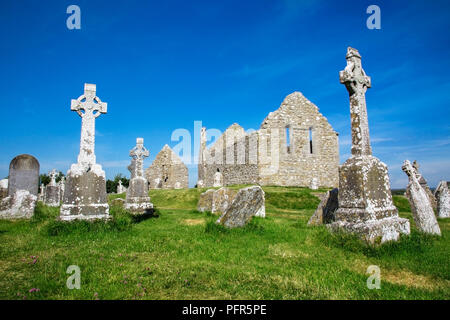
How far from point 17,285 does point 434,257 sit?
221 inches

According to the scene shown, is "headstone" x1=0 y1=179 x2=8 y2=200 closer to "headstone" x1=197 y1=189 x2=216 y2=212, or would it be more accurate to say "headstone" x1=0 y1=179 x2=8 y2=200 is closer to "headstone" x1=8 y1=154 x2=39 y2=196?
"headstone" x1=8 y1=154 x2=39 y2=196

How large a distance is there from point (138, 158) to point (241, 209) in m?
6.64

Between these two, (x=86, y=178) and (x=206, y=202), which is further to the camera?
(x=206, y=202)

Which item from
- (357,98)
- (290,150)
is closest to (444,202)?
(357,98)

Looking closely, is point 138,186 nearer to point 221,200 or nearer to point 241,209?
point 221,200

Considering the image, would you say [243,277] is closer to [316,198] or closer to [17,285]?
[17,285]

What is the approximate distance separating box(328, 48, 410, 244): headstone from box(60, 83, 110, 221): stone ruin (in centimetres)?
545

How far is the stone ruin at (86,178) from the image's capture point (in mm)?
6367

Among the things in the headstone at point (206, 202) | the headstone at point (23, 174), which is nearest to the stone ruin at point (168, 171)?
the headstone at point (206, 202)

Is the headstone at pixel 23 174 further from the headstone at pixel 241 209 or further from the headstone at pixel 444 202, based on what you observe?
the headstone at pixel 444 202

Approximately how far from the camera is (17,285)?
2.94 meters

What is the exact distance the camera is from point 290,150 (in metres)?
22.0

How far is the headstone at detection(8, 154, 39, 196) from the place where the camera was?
8992 mm

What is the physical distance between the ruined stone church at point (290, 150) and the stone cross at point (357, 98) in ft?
50.7
